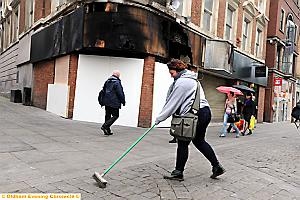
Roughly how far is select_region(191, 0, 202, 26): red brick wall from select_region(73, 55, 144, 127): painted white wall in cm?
415

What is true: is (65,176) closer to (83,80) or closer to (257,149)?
(257,149)

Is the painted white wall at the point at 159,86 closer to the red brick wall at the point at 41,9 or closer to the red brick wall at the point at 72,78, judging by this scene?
the red brick wall at the point at 72,78

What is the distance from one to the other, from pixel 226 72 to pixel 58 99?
8709 millimetres

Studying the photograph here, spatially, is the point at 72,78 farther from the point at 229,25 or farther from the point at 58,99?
the point at 229,25

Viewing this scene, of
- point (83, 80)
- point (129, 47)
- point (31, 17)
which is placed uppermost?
point (31, 17)

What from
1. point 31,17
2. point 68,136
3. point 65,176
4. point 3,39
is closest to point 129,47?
point 68,136

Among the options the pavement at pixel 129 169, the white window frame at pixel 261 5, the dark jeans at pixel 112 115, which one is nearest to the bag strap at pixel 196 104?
the pavement at pixel 129 169

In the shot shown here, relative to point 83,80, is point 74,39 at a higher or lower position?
higher

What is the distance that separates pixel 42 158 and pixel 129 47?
6279mm

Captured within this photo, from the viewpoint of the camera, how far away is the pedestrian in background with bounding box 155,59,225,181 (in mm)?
4676

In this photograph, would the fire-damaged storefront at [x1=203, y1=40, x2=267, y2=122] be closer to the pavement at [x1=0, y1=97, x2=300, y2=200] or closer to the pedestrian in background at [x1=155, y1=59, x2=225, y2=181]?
the pavement at [x1=0, y1=97, x2=300, y2=200]

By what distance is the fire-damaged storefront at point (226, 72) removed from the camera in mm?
15562

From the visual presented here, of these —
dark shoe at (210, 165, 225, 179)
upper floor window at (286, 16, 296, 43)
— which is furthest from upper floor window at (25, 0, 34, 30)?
upper floor window at (286, 16, 296, 43)

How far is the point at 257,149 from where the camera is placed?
29.0 feet
